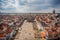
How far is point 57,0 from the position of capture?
14.0 ft

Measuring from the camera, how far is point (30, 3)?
14.0ft

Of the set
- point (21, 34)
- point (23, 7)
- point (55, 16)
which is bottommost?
point (21, 34)

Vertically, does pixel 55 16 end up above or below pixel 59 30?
above

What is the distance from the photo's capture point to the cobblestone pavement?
406 centimetres

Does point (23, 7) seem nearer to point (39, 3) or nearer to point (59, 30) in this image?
point (39, 3)

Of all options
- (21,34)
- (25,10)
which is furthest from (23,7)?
(21,34)

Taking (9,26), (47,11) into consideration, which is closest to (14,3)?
(9,26)

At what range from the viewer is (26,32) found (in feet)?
13.6

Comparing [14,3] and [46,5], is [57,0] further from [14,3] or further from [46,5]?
[14,3]

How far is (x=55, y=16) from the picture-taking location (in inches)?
169

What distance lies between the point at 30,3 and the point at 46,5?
42 centimetres

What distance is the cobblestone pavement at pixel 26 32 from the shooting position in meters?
4.06

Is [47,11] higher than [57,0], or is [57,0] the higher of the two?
[57,0]

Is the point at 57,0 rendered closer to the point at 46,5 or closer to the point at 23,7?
the point at 46,5
